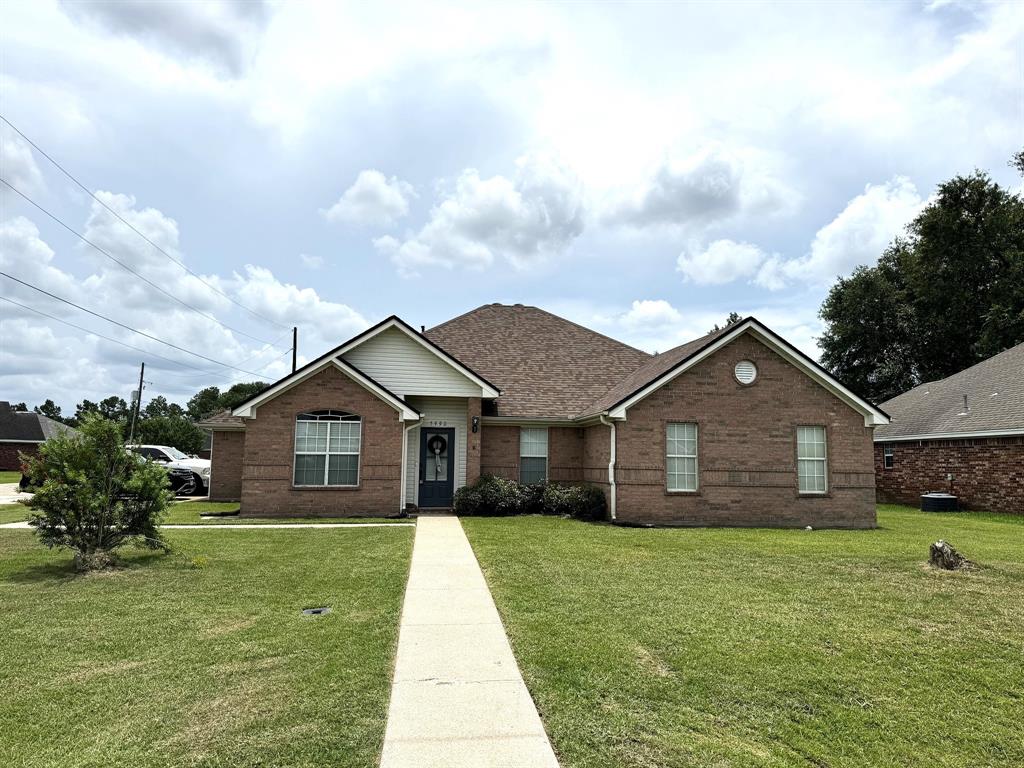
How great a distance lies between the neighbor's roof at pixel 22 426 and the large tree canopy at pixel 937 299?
191 ft

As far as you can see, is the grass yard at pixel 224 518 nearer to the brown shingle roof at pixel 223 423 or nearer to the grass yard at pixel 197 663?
the brown shingle roof at pixel 223 423

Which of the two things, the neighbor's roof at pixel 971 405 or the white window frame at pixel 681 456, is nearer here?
the white window frame at pixel 681 456

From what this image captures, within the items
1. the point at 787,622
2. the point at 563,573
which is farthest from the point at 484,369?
the point at 787,622

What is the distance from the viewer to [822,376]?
16.7m

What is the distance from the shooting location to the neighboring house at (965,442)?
1998 cm

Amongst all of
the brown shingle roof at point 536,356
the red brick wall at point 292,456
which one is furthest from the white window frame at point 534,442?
the red brick wall at point 292,456

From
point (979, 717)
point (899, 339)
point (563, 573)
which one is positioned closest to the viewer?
point (979, 717)

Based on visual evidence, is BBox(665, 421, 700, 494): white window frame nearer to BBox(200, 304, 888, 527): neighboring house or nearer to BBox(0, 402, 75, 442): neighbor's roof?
BBox(200, 304, 888, 527): neighboring house

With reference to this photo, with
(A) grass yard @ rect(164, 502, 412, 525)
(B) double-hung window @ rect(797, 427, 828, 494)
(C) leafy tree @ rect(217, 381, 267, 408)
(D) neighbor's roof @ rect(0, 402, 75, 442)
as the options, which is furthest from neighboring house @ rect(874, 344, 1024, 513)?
(C) leafy tree @ rect(217, 381, 267, 408)

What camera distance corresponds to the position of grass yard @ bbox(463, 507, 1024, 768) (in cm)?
395

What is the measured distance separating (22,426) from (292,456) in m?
45.2

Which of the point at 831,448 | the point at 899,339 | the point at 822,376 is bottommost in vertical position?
the point at 831,448

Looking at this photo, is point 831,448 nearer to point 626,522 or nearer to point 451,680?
point 626,522

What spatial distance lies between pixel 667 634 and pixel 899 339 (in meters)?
44.9
